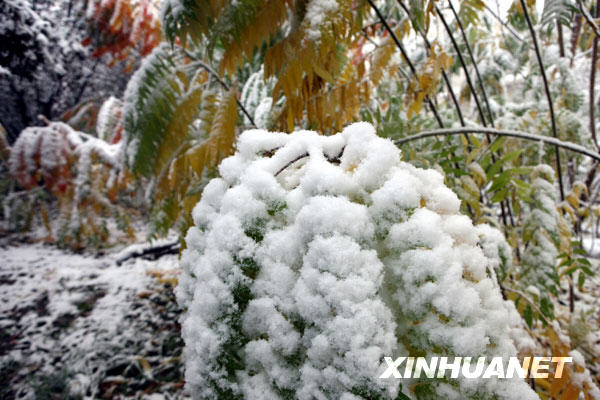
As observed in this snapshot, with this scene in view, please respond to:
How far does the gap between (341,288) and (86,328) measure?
1667mm

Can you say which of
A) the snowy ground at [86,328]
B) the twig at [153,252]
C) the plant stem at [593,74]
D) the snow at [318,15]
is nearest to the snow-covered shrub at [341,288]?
the snow at [318,15]

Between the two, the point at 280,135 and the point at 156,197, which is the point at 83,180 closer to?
the point at 156,197

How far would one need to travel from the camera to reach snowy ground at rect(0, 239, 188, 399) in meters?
1.17

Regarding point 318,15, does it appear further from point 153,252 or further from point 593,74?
point 153,252

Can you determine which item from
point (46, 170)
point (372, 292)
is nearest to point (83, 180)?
point (46, 170)

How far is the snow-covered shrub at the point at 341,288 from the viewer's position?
0.26m

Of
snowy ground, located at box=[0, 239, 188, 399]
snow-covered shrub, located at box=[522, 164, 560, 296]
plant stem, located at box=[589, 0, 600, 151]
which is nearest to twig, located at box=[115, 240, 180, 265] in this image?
snowy ground, located at box=[0, 239, 188, 399]

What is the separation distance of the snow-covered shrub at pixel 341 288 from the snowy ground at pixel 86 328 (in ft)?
3.50

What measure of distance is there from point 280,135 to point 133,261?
7.24 feet

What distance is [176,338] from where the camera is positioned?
1.44 m

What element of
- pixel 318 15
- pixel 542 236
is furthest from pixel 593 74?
pixel 318 15

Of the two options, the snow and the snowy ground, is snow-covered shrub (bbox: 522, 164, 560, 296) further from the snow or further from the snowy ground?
the snowy ground

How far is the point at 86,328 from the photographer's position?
1479mm

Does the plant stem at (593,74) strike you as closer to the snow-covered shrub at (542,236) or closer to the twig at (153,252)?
the snow-covered shrub at (542,236)
